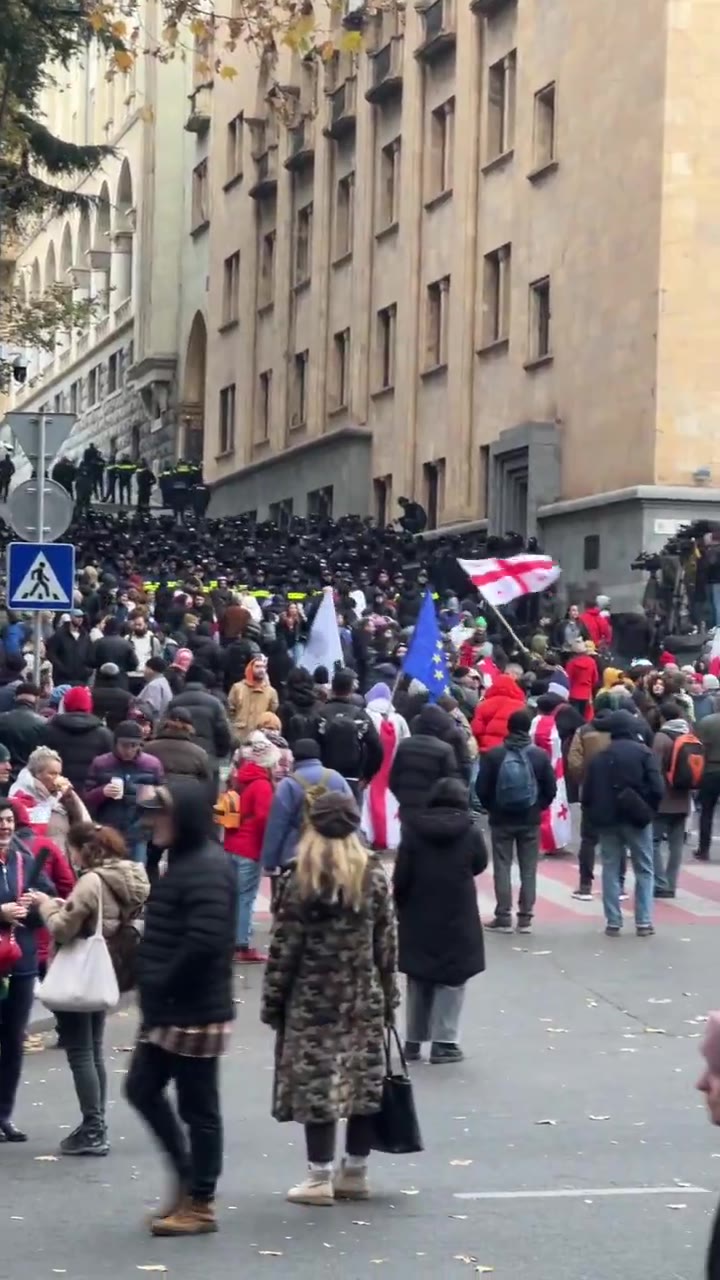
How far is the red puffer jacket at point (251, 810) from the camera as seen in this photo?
51.1ft

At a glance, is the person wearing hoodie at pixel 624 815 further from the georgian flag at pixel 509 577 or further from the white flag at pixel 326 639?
the georgian flag at pixel 509 577

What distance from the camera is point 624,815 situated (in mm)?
16750

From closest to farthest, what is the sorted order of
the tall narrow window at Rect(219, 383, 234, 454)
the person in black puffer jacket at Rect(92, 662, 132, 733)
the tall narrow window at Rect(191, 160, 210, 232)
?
the person in black puffer jacket at Rect(92, 662, 132, 733) < the tall narrow window at Rect(219, 383, 234, 454) < the tall narrow window at Rect(191, 160, 210, 232)

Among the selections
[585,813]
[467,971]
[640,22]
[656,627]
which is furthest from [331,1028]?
[640,22]

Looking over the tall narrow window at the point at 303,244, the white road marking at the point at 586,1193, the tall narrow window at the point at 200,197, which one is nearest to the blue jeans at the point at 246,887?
the white road marking at the point at 586,1193

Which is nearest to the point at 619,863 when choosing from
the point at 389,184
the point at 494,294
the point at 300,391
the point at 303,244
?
the point at 494,294

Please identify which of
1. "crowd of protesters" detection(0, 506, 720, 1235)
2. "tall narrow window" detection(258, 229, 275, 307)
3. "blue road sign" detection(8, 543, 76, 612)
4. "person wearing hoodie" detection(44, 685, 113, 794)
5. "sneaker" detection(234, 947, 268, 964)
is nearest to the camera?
"crowd of protesters" detection(0, 506, 720, 1235)

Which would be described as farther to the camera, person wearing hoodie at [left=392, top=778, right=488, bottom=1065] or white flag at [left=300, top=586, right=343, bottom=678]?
white flag at [left=300, top=586, right=343, bottom=678]

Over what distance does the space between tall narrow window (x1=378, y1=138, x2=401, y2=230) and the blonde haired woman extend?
4156cm

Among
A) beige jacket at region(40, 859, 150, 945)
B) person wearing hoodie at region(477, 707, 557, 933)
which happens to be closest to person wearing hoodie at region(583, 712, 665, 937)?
person wearing hoodie at region(477, 707, 557, 933)

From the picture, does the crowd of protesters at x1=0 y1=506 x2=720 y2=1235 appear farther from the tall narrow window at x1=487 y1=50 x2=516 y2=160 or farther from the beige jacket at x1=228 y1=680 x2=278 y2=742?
the tall narrow window at x1=487 y1=50 x2=516 y2=160

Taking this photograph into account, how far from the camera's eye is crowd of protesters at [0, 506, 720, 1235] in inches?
330

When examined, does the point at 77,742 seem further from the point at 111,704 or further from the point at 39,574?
the point at 111,704

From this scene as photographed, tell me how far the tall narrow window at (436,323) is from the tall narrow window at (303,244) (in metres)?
9.72
